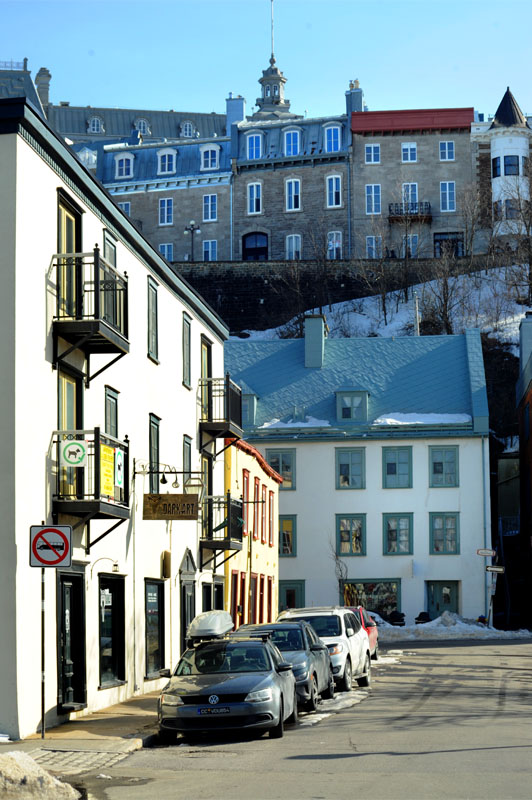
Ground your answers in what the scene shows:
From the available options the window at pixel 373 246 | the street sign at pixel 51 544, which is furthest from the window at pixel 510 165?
the street sign at pixel 51 544

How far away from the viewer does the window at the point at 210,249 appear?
8541 centimetres

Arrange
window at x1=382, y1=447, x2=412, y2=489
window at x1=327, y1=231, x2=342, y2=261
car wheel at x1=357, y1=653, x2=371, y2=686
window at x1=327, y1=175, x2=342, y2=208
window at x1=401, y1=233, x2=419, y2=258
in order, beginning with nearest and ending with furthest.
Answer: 1. car wheel at x1=357, y1=653, x2=371, y2=686
2. window at x1=382, y1=447, x2=412, y2=489
3. window at x1=401, y1=233, x2=419, y2=258
4. window at x1=327, y1=231, x2=342, y2=261
5. window at x1=327, y1=175, x2=342, y2=208

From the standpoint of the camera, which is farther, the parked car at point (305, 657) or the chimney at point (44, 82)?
the chimney at point (44, 82)

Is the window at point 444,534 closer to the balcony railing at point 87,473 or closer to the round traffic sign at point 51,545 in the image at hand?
the balcony railing at point 87,473

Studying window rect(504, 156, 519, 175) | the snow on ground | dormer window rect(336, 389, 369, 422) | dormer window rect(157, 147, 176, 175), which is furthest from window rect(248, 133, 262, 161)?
the snow on ground

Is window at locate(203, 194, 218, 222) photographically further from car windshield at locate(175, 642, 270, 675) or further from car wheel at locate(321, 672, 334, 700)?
car windshield at locate(175, 642, 270, 675)

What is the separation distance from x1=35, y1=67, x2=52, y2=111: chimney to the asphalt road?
379 feet

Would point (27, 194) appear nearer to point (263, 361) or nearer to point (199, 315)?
point (199, 315)

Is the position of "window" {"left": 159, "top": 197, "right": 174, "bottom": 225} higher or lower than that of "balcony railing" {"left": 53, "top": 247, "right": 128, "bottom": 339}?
higher

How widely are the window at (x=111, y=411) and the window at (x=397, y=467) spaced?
97.3ft

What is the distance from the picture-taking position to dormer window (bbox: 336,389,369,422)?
5078 centimetres

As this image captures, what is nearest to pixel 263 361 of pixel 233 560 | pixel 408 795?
pixel 233 560

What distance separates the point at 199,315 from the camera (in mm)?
28828

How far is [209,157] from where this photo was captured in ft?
285
